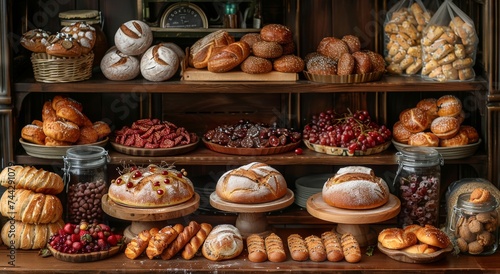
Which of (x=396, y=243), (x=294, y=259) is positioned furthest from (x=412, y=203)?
(x=294, y=259)

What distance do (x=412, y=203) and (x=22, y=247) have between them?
6.42 ft

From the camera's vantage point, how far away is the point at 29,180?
15.2ft

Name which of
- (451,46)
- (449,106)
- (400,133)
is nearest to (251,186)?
(400,133)

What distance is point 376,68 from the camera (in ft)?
16.5

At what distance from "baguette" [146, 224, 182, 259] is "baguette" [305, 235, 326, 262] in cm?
65

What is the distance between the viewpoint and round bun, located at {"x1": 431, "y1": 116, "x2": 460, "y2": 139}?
195 inches

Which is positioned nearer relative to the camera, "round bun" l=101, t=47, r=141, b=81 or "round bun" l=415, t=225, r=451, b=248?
"round bun" l=415, t=225, r=451, b=248

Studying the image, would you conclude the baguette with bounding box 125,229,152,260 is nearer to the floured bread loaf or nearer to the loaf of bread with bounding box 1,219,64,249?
the loaf of bread with bounding box 1,219,64,249

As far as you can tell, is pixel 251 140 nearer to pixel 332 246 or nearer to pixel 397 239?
pixel 332 246

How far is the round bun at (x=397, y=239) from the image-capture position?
4.47 m

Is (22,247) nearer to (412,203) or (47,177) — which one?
(47,177)

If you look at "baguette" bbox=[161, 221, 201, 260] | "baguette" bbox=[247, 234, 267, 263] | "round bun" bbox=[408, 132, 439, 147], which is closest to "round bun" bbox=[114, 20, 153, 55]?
"baguette" bbox=[161, 221, 201, 260]

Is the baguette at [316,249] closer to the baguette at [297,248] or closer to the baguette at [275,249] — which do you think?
the baguette at [297,248]

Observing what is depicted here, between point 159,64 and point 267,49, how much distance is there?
0.58 metres
